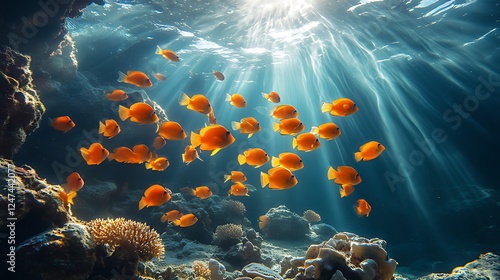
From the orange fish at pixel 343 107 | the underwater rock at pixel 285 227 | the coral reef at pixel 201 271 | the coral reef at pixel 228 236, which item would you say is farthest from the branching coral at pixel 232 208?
the orange fish at pixel 343 107

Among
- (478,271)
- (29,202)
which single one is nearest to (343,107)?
(29,202)

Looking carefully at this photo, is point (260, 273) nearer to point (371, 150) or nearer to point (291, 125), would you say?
point (291, 125)

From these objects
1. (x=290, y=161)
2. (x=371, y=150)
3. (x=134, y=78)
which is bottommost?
(x=290, y=161)

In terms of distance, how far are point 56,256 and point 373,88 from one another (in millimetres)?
27197

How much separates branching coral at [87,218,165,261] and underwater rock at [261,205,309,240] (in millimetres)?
10268

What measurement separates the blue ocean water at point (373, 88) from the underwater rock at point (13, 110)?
21.1 ft

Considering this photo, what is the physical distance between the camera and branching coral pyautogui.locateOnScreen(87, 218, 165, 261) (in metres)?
4.24

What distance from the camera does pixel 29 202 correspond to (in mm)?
3797

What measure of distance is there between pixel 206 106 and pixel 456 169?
2332 centimetres

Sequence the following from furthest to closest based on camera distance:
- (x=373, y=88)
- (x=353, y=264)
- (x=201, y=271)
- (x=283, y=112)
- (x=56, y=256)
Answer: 1. (x=373, y=88)
2. (x=201, y=271)
3. (x=283, y=112)
4. (x=353, y=264)
5. (x=56, y=256)

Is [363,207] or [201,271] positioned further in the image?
[363,207]

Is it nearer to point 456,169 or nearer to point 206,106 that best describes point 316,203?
point 456,169

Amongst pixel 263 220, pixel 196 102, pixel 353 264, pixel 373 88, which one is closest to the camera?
pixel 353 264

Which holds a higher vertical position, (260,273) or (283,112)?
(283,112)
